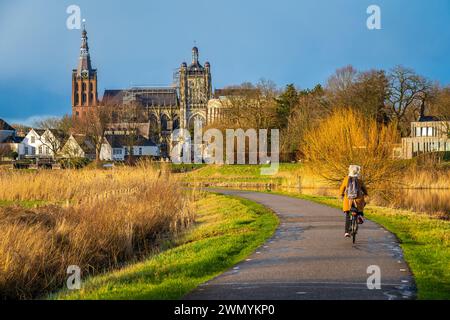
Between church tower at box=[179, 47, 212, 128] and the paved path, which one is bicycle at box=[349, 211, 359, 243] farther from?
church tower at box=[179, 47, 212, 128]

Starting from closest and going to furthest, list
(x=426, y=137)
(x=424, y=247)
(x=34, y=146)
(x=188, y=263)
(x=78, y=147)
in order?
(x=188, y=263) → (x=424, y=247) → (x=426, y=137) → (x=78, y=147) → (x=34, y=146)

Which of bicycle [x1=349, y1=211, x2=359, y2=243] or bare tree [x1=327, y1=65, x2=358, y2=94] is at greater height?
bare tree [x1=327, y1=65, x2=358, y2=94]

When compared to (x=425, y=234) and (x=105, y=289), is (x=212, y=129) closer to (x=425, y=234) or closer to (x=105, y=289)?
(x=425, y=234)

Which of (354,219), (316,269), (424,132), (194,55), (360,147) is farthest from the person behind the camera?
(194,55)

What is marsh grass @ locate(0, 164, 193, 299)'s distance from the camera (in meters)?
12.9

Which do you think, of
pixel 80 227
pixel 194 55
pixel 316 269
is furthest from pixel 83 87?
pixel 316 269

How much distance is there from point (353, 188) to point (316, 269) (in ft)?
12.9

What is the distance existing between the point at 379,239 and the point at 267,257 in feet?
12.8

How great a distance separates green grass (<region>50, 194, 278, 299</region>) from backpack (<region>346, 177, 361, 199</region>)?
2.27 metres

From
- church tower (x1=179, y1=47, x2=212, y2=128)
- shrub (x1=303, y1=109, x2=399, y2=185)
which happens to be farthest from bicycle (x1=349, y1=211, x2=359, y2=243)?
church tower (x1=179, y1=47, x2=212, y2=128)

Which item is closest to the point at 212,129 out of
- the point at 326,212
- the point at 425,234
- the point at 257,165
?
the point at 257,165

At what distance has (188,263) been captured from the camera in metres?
12.5

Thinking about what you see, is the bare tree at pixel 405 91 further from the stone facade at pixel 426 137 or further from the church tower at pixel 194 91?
the church tower at pixel 194 91

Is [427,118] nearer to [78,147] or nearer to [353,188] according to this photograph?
[78,147]
